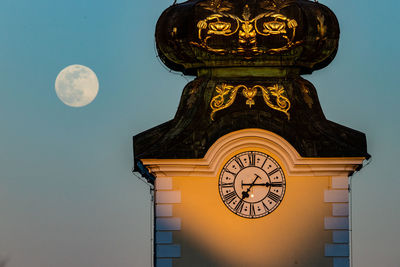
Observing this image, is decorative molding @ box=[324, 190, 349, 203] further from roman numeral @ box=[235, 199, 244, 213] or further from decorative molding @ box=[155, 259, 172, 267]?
decorative molding @ box=[155, 259, 172, 267]

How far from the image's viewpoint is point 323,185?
32.4m

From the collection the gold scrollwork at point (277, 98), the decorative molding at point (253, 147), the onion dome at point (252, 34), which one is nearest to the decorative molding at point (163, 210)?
the decorative molding at point (253, 147)

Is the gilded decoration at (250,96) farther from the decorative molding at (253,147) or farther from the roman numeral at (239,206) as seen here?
the roman numeral at (239,206)

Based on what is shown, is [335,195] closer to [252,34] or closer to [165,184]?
[165,184]

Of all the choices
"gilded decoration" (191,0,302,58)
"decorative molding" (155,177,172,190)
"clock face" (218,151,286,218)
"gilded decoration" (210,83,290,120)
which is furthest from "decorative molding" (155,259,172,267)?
"gilded decoration" (191,0,302,58)

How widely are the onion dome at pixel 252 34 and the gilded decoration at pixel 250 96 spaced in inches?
15.0

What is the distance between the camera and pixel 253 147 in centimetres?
3231

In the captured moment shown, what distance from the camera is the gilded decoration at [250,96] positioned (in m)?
32.7

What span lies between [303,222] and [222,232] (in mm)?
1134

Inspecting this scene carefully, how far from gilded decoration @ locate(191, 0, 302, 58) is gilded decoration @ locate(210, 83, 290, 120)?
0.49m

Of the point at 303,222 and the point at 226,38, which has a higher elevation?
the point at 226,38

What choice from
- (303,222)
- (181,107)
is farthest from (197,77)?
(303,222)

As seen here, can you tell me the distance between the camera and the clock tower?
32250mm

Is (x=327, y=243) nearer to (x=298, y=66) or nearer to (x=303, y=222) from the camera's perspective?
(x=303, y=222)
